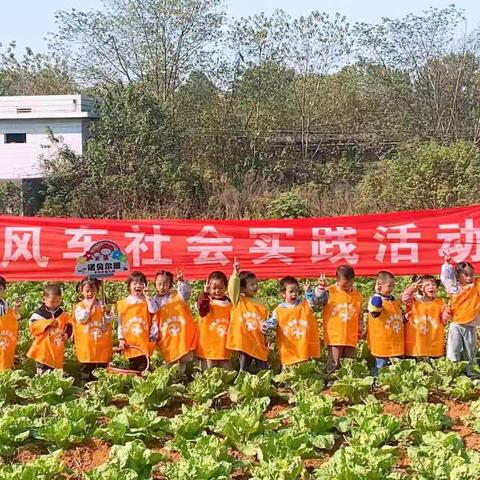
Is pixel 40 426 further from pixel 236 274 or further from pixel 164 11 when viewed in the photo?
pixel 164 11

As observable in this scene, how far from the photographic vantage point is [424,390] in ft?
21.3

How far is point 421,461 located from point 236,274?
279cm

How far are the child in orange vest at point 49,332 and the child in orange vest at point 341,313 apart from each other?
2.68m

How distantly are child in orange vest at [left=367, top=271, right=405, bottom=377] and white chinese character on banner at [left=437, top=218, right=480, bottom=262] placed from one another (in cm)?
286

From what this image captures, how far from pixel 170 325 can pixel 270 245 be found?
117 inches

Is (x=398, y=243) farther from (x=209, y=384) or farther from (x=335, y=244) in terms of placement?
(x=209, y=384)

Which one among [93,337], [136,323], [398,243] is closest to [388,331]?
[136,323]

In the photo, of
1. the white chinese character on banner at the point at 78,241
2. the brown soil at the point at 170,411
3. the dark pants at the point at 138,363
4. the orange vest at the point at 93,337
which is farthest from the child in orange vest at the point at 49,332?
Answer: the white chinese character on banner at the point at 78,241

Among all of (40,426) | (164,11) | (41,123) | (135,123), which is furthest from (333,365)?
(41,123)

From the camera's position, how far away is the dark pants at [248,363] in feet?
23.9

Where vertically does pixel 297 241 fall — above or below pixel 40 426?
above

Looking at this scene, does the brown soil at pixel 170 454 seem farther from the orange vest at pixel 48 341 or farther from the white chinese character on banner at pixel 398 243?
the white chinese character on banner at pixel 398 243

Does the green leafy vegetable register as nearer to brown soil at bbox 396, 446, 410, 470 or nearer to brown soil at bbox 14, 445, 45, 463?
brown soil at bbox 14, 445, 45, 463

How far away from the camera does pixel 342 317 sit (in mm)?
7246
